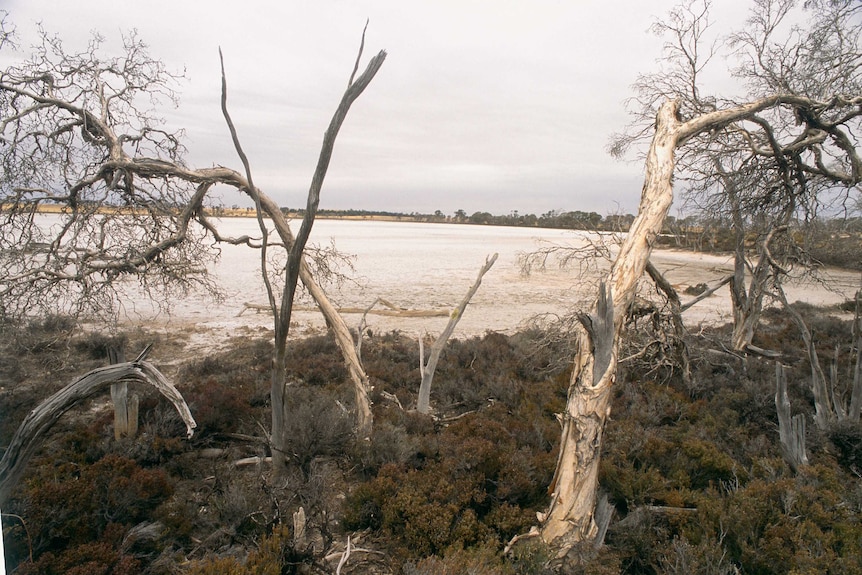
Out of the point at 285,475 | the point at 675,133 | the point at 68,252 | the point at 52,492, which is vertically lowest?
the point at 285,475

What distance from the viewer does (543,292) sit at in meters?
21.5

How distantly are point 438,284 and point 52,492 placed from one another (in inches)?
754

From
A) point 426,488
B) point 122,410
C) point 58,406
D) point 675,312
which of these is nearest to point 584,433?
point 426,488

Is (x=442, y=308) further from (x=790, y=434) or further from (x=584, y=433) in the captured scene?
(x=584, y=433)

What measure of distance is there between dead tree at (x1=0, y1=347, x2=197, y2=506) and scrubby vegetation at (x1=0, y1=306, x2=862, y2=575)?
22.1 inches

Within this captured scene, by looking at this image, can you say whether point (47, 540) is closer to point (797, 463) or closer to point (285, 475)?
point (285, 475)

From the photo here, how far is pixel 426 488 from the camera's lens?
4148 mm

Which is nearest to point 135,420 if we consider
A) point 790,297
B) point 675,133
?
point 675,133

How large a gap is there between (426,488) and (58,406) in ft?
9.36

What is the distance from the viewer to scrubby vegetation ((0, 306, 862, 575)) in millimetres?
3238

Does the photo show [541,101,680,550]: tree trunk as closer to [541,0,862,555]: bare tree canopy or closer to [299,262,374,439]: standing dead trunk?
[541,0,862,555]: bare tree canopy

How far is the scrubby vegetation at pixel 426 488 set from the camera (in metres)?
3.24

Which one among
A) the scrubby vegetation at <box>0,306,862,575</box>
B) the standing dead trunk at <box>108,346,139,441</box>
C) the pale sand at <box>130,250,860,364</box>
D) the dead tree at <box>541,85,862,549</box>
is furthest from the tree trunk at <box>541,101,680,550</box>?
the standing dead trunk at <box>108,346,139,441</box>

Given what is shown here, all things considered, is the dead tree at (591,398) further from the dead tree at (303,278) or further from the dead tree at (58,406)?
the dead tree at (58,406)
